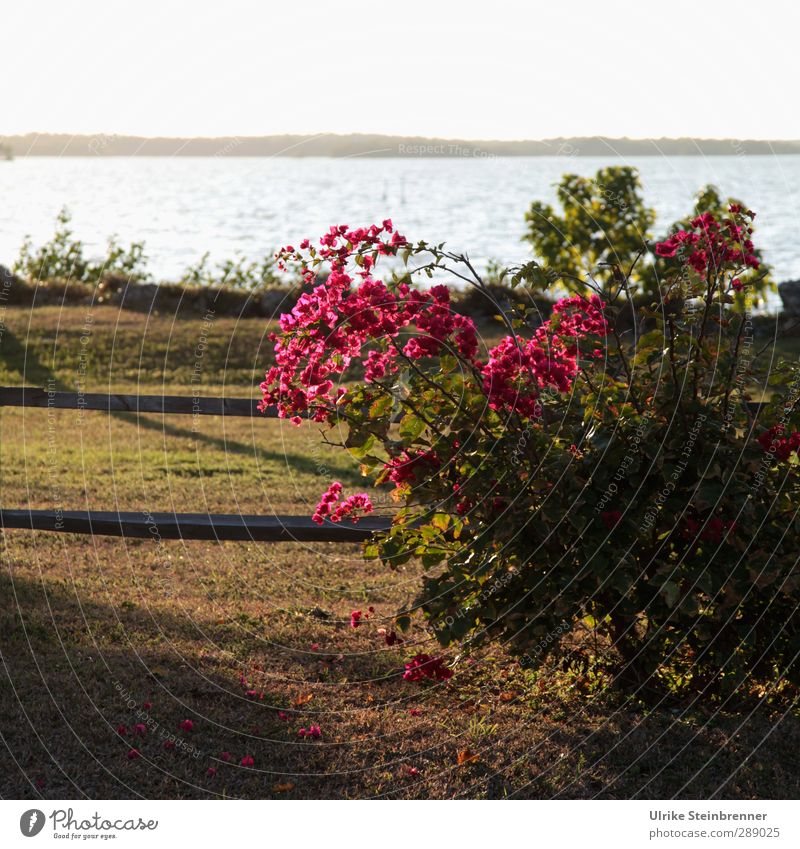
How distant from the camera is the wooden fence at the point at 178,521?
5.71m

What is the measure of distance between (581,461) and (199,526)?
232cm

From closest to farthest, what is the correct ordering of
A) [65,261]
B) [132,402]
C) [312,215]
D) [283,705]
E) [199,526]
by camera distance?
[283,705], [199,526], [132,402], [65,261], [312,215]

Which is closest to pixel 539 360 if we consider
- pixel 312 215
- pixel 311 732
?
pixel 311 732

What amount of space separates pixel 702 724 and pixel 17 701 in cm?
309

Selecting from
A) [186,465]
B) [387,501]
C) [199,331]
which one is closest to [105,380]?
[199,331]

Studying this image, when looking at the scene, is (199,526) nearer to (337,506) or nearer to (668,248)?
(337,506)

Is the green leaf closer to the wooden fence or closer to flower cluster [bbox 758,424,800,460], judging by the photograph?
the wooden fence

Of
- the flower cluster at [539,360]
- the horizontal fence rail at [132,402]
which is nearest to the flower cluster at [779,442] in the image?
the flower cluster at [539,360]

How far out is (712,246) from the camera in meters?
4.77

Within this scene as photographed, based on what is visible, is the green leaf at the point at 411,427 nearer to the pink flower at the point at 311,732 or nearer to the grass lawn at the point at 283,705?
the grass lawn at the point at 283,705

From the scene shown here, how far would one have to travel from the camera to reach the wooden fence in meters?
5.71

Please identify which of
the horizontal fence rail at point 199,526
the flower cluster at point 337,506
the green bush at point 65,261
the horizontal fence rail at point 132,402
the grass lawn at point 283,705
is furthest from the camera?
the green bush at point 65,261

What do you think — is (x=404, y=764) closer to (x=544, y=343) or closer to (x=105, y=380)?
(x=544, y=343)

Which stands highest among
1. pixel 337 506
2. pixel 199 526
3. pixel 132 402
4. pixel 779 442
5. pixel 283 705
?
pixel 779 442
